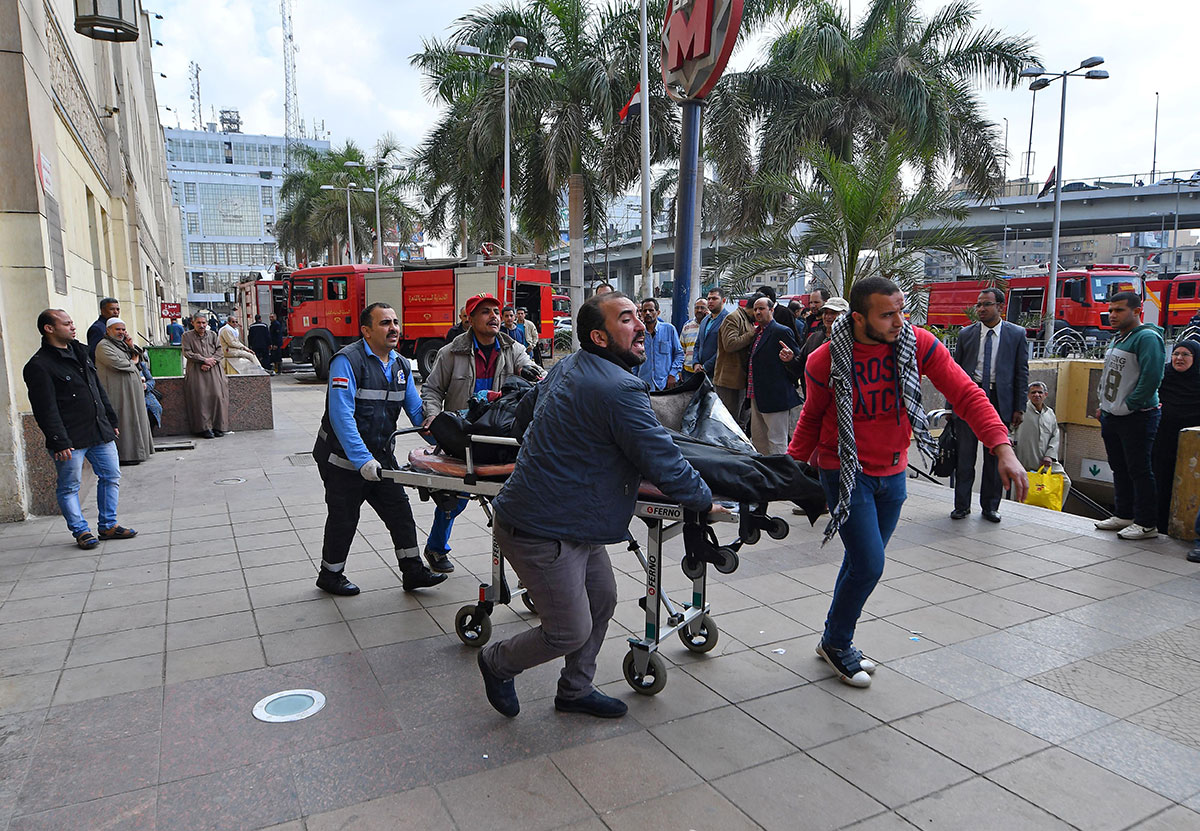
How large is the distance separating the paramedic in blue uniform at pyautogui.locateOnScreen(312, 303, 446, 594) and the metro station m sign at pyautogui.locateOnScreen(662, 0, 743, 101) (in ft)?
17.7

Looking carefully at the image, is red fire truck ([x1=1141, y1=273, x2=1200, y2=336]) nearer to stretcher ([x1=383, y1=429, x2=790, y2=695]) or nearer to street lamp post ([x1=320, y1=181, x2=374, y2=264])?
stretcher ([x1=383, y1=429, x2=790, y2=695])

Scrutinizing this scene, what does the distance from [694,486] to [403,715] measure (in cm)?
166

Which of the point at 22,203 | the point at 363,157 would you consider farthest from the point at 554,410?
the point at 363,157

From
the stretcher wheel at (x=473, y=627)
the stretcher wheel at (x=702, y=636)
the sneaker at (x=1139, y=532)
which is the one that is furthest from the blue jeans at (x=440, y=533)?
the sneaker at (x=1139, y=532)

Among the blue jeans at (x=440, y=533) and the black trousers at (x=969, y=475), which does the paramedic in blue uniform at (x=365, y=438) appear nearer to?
the blue jeans at (x=440, y=533)

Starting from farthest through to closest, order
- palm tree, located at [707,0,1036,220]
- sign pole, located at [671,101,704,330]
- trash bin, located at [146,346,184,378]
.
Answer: palm tree, located at [707,0,1036,220]
trash bin, located at [146,346,184,378]
sign pole, located at [671,101,704,330]

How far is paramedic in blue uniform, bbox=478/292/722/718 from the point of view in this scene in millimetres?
3020

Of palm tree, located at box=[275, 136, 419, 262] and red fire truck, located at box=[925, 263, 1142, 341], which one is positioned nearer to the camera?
red fire truck, located at box=[925, 263, 1142, 341]

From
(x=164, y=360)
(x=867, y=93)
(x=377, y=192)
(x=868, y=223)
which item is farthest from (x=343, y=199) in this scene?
(x=868, y=223)

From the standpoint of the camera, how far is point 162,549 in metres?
6.09

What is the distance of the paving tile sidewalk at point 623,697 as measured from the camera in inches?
114

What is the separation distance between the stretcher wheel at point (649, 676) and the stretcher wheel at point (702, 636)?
0.45 metres

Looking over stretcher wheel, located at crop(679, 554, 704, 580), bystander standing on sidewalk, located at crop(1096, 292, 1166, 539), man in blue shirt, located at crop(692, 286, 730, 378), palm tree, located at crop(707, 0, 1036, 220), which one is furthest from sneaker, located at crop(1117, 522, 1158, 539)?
palm tree, located at crop(707, 0, 1036, 220)

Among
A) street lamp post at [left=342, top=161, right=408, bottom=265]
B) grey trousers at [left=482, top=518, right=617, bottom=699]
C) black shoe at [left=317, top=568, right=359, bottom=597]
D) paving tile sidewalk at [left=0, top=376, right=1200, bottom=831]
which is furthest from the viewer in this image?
street lamp post at [left=342, top=161, right=408, bottom=265]
